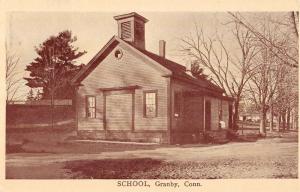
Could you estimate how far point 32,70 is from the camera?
16.6 feet

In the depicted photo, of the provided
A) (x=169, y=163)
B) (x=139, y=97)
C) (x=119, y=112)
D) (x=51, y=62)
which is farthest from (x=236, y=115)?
(x=51, y=62)

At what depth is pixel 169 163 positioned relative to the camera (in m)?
4.98

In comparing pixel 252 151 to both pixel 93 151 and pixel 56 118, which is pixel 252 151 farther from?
pixel 56 118

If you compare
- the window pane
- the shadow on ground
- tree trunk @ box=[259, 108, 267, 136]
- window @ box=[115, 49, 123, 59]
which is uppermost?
window @ box=[115, 49, 123, 59]

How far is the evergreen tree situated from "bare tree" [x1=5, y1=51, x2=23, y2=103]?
0.09 metres

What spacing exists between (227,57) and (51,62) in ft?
5.09

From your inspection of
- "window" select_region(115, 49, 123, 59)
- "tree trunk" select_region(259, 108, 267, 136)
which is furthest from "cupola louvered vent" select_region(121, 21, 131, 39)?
"tree trunk" select_region(259, 108, 267, 136)

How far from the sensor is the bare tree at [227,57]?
16.8 feet

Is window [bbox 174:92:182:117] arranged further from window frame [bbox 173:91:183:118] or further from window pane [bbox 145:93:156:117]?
window pane [bbox 145:93:156:117]

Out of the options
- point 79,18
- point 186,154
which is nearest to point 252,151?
point 186,154

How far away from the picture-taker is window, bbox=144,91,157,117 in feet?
16.9

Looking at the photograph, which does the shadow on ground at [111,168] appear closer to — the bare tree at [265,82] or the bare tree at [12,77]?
the bare tree at [12,77]

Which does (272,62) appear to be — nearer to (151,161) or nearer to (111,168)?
(151,161)

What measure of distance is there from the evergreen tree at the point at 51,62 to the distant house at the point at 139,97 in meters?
0.19
